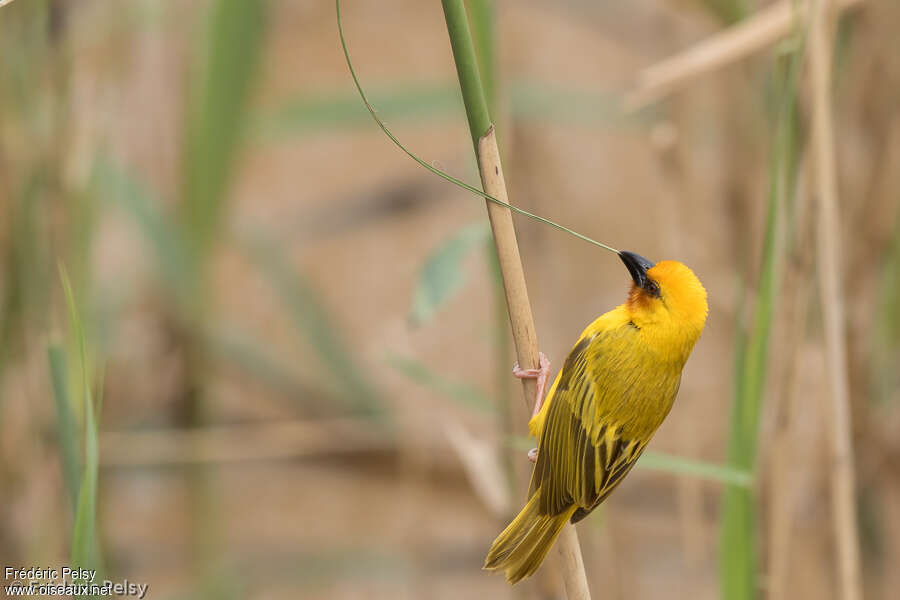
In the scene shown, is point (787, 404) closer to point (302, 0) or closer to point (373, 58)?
point (373, 58)

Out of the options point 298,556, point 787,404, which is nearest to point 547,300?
point 298,556

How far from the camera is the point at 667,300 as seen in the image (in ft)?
3.52

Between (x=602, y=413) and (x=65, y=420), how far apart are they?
0.68 meters

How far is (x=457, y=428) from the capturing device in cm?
217

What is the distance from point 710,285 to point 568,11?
177cm

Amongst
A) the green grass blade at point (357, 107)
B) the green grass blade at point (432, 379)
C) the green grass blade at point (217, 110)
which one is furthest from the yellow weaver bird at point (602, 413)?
the green grass blade at point (357, 107)

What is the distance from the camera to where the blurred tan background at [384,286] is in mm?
1770

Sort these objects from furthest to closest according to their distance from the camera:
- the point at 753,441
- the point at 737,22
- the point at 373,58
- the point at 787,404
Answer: the point at 373,58 < the point at 737,22 < the point at 787,404 < the point at 753,441

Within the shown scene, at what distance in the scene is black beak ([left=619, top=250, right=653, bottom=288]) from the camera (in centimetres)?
102

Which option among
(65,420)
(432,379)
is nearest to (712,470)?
(432,379)

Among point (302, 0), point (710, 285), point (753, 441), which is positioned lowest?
point (753, 441)

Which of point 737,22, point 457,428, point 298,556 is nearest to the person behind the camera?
point 737,22

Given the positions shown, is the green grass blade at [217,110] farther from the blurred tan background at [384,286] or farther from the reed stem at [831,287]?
the reed stem at [831,287]

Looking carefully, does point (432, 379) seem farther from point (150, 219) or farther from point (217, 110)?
point (150, 219)
